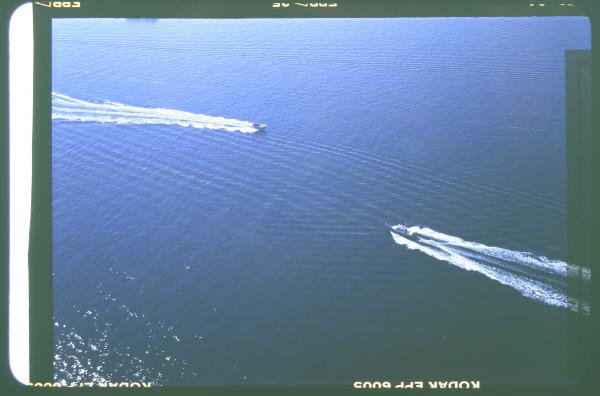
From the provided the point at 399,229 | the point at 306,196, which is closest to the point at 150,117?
the point at 306,196

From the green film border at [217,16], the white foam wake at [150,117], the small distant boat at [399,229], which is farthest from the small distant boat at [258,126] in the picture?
the small distant boat at [399,229]

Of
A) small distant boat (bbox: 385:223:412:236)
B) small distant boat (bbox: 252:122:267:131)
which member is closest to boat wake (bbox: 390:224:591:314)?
small distant boat (bbox: 385:223:412:236)

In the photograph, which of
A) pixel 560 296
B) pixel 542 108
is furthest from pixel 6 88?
pixel 560 296

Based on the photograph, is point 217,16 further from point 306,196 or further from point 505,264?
point 505,264

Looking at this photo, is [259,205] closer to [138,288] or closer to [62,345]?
[138,288]

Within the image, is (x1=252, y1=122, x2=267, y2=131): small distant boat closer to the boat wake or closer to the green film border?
the green film border

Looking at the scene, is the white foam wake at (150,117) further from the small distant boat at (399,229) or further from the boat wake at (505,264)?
the boat wake at (505,264)

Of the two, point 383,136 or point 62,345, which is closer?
point 62,345
